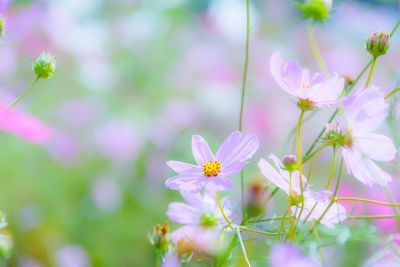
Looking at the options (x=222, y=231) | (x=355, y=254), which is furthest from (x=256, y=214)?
(x=355, y=254)

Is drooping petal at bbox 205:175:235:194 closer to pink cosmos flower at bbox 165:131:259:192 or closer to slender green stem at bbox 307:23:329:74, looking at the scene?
pink cosmos flower at bbox 165:131:259:192

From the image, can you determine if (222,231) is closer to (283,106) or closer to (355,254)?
(355,254)

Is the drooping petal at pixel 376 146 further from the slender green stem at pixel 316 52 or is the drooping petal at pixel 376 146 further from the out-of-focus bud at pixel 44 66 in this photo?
the out-of-focus bud at pixel 44 66

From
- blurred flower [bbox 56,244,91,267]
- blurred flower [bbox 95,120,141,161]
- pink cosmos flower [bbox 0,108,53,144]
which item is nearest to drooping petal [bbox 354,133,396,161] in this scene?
pink cosmos flower [bbox 0,108,53,144]

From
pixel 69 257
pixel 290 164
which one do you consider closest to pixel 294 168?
pixel 290 164

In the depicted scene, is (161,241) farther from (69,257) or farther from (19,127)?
(69,257)

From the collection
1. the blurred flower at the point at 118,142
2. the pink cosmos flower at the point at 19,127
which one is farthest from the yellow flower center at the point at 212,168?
the blurred flower at the point at 118,142
